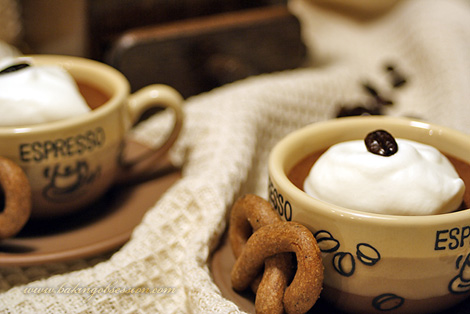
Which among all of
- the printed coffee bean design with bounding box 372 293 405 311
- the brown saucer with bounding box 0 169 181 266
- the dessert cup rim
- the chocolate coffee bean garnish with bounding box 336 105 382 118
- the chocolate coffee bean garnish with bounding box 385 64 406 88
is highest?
the dessert cup rim

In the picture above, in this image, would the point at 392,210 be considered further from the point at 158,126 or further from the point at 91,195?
the point at 158,126

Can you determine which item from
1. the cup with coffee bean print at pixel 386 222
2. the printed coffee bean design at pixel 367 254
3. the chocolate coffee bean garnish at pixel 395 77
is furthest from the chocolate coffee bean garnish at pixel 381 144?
the chocolate coffee bean garnish at pixel 395 77

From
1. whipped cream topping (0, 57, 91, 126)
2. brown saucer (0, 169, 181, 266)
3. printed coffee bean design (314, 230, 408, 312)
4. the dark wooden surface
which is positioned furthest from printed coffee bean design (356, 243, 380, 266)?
the dark wooden surface

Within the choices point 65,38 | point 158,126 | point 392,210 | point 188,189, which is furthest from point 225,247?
point 65,38

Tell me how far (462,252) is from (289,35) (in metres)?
0.83

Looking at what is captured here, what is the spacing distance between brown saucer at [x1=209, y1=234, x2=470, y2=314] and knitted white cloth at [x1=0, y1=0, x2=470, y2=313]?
0.01m

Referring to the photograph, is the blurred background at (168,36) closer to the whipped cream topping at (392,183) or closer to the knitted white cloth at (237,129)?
the knitted white cloth at (237,129)

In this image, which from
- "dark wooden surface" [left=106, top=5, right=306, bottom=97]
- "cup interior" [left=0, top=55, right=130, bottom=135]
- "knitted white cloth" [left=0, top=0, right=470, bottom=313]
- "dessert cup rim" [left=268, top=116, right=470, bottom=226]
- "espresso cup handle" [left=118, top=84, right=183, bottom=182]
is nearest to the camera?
"dessert cup rim" [left=268, top=116, right=470, bottom=226]

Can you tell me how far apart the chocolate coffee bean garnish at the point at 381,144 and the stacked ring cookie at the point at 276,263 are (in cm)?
12

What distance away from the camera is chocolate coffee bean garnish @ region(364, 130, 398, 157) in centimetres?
52

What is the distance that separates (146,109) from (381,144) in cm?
43

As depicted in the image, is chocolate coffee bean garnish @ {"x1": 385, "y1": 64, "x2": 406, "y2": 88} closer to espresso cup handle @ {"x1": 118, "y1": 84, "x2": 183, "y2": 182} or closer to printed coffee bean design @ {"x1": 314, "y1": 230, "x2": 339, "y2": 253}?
espresso cup handle @ {"x1": 118, "y1": 84, "x2": 183, "y2": 182}

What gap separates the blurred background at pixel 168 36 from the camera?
105 centimetres

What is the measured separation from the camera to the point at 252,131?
2.80 ft
